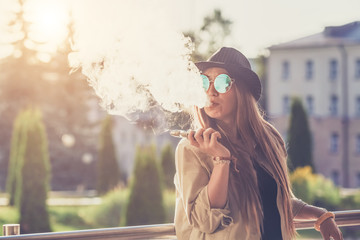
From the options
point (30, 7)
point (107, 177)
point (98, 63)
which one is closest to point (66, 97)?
point (30, 7)

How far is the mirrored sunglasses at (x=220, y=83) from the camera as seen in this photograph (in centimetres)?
247

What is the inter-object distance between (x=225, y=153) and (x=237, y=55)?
18.8 inches

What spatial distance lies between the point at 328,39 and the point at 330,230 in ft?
130

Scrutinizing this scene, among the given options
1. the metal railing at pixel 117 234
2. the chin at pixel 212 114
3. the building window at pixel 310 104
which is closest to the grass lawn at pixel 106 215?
the metal railing at pixel 117 234

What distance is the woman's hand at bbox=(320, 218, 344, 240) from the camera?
2824 mm

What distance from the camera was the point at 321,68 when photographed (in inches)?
1672

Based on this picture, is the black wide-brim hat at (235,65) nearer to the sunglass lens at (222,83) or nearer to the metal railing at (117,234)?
the sunglass lens at (222,83)

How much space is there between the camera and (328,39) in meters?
41.2

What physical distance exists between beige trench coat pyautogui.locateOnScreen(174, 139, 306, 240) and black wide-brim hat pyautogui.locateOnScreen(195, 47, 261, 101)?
1.09 feet

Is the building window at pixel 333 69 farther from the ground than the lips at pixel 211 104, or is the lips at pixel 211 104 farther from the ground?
the lips at pixel 211 104

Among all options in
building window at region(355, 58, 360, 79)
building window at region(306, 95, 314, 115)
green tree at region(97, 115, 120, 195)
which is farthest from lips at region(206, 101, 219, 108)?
building window at region(306, 95, 314, 115)

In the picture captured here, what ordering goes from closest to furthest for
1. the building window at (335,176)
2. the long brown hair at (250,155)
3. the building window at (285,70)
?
the long brown hair at (250,155)
the building window at (335,176)
the building window at (285,70)

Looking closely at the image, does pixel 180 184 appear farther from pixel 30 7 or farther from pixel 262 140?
pixel 30 7

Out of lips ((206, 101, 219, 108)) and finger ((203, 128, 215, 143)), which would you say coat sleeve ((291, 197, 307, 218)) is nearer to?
lips ((206, 101, 219, 108))
